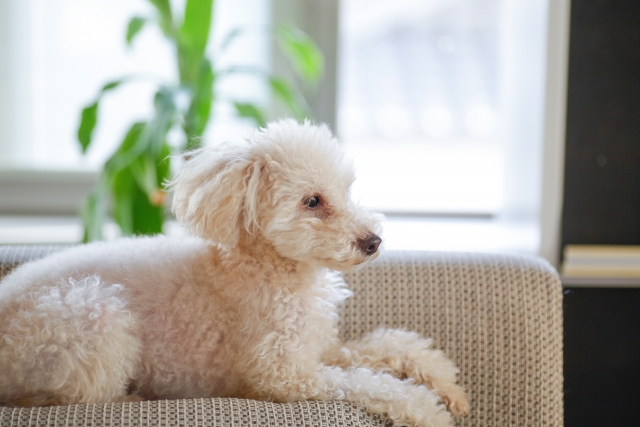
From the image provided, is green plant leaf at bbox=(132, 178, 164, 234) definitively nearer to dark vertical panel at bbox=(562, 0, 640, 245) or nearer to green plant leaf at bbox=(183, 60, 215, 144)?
green plant leaf at bbox=(183, 60, 215, 144)

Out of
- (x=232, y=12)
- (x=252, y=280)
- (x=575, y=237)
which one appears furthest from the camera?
(x=232, y=12)

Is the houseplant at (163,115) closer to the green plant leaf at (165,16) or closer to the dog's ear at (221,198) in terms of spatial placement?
the green plant leaf at (165,16)

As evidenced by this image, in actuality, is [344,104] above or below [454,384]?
above

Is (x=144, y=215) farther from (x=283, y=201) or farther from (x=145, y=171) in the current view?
(x=283, y=201)


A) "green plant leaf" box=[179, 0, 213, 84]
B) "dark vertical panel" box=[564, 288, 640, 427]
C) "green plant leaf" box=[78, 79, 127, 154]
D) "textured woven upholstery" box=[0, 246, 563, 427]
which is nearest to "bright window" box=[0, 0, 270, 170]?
"green plant leaf" box=[179, 0, 213, 84]

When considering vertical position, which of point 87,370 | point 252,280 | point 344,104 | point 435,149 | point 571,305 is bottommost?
point 571,305

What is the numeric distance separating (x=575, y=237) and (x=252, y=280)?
1071mm

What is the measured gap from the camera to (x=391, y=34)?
7.06 ft

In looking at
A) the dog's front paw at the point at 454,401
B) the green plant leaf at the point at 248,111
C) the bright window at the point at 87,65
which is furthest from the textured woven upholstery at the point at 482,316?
the bright window at the point at 87,65

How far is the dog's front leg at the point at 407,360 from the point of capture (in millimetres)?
1028

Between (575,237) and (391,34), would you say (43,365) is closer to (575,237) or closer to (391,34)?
(575,237)

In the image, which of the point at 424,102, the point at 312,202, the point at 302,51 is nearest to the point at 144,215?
the point at 302,51

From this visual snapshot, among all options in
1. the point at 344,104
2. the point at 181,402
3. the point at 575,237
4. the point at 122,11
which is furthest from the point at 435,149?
the point at 181,402

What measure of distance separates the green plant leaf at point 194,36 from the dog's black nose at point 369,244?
3.19 feet
